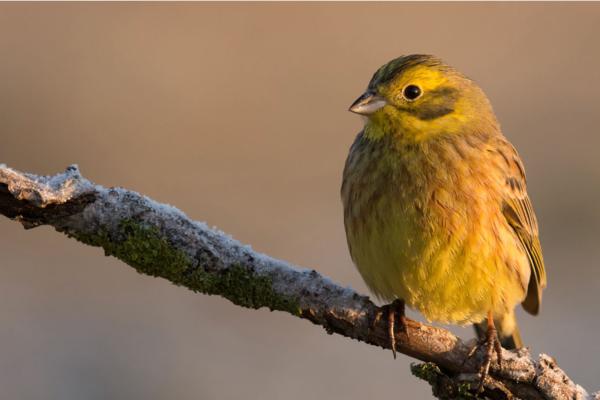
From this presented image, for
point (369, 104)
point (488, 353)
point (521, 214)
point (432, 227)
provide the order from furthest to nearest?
point (521, 214)
point (369, 104)
point (432, 227)
point (488, 353)

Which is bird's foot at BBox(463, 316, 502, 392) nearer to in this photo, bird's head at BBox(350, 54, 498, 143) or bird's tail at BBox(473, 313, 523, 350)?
bird's tail at BBox(473, 313, 523, 350)

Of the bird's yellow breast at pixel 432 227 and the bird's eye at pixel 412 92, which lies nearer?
the bird's yellow breast at pixel 432 227

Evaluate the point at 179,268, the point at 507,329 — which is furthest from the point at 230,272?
the point at 507,329

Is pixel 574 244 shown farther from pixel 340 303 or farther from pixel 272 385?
pixel 340 303

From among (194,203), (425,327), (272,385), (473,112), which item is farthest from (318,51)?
(425,327)

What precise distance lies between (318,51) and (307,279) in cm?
844

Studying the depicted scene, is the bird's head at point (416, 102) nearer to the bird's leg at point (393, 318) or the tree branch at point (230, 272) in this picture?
the bird's leg at point (393, 318)

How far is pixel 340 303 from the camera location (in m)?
4.13

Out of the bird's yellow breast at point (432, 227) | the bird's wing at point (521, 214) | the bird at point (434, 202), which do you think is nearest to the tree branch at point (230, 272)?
the bird at point (434, 202)

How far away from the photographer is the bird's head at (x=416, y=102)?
477 centimetres

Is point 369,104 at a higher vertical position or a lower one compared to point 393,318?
higher

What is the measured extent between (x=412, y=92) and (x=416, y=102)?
5cm

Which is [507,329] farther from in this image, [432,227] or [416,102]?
[416,102]

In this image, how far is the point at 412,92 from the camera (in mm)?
4824
